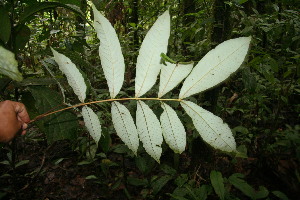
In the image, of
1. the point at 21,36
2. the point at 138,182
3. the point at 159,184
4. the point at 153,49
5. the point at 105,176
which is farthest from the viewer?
the point at 105,176

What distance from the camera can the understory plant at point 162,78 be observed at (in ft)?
1.54

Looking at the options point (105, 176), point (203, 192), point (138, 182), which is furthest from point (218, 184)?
point (105, 176)

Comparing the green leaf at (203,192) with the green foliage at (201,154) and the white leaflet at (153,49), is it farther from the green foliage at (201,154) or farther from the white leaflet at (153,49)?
the white leaflet at (153,49)

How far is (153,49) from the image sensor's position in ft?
1.64

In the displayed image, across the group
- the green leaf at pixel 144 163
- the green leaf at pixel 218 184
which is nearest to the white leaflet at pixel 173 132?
the green leaf at pixel 218 184

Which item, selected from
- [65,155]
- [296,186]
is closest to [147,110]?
[296,186]

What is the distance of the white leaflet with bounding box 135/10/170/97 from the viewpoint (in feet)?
1.62

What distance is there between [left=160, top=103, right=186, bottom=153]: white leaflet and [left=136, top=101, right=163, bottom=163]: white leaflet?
2cm

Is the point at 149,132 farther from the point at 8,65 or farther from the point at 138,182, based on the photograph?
the point at 138,182

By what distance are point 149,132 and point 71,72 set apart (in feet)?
0.84

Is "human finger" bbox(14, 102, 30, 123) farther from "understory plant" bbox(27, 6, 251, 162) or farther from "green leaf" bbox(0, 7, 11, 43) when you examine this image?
"green leaf" bbox(0, 7, 11, 43)

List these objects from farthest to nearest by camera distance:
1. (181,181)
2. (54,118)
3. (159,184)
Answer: (159,184)
(181,181)
(54,118)

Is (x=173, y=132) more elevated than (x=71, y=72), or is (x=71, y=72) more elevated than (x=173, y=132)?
(x=71, y=72)

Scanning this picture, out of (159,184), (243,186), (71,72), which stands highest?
(71,72)
